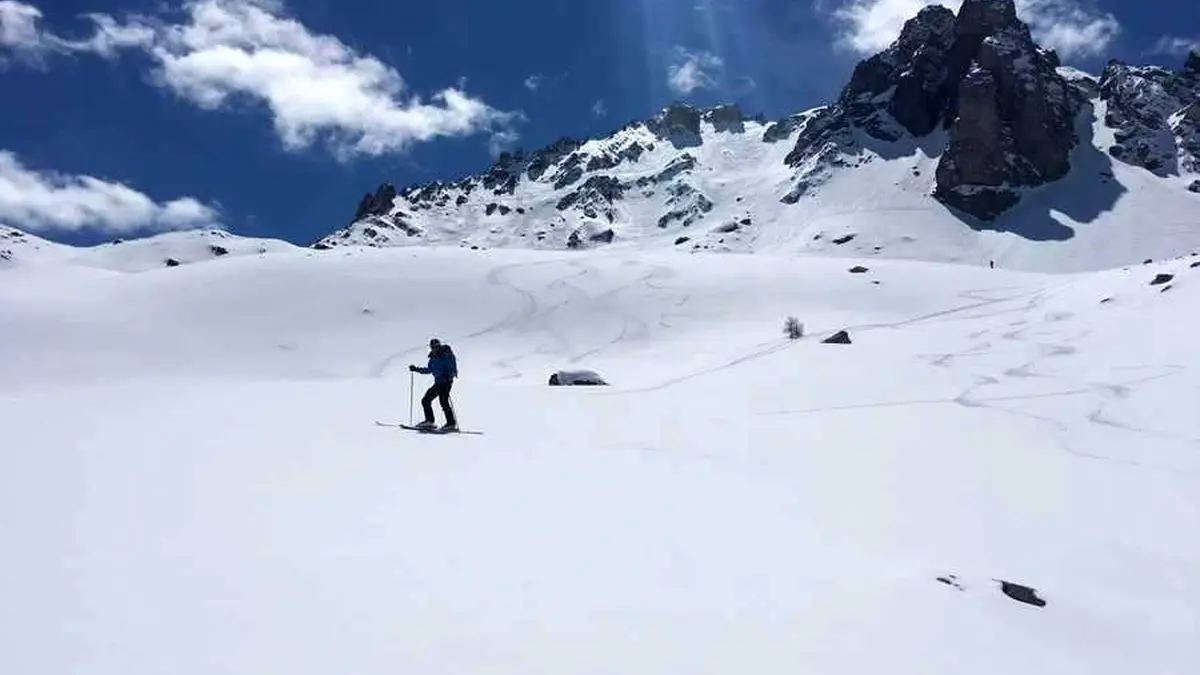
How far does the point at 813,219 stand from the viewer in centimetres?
14362

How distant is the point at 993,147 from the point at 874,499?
14852 centimetres

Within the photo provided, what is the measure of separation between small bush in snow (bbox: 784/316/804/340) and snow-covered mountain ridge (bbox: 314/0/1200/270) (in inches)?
2805

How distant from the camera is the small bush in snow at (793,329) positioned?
38.8m

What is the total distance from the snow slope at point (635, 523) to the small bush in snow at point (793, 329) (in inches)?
351

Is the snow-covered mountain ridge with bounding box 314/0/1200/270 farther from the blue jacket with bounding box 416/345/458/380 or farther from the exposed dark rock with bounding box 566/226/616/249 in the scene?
the blue jacket with bounding box 416/345/458/380

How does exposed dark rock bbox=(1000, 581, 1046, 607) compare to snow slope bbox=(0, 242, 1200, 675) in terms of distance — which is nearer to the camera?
snow slope bbox=(0, 242, 1200, 675)

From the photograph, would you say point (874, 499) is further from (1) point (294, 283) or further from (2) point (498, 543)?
(1) point (294, 283)

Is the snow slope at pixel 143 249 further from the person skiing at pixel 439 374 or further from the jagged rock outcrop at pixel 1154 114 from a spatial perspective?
the jagged rock outcrop at pixel 1154 114

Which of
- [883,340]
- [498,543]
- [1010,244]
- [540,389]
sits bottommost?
[498,543]

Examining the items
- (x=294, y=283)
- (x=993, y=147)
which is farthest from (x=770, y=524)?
(x=993, y=147)

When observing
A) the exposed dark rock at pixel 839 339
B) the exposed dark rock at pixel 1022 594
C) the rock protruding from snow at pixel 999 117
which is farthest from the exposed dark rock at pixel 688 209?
the exposed dark rock at pixel 1022 594

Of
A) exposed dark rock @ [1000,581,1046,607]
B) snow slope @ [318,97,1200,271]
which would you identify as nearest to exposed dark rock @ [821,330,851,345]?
Result: exposed dark rock @ [1000,581,1046,607]

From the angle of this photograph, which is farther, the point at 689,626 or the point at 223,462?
the point at 223,462

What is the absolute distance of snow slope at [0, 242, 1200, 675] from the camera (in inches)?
238
